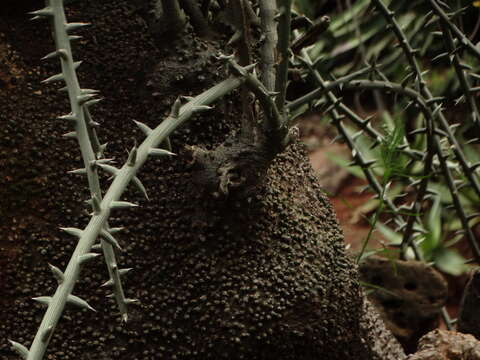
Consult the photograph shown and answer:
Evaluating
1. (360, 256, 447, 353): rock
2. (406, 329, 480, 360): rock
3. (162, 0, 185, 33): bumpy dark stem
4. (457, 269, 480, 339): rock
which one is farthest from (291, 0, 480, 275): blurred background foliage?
(162, 0, 185, 33): bumpy dark stem

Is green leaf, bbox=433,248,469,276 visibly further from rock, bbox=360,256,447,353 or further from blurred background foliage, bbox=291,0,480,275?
rock, bbox=360,256,447,353

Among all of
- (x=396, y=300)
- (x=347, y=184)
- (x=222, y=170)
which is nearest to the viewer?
(x=222, y=170)

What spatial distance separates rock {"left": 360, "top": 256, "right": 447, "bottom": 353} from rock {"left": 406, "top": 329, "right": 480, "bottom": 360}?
22.0 inches

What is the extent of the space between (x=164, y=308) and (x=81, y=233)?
0.46 m

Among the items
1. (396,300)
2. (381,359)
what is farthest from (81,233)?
(396,300)

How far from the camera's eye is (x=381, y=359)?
4.59 feet

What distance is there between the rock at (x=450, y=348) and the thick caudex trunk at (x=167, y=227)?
15 centimetres

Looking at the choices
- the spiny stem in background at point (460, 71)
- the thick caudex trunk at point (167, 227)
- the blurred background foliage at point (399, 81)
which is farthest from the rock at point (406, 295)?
the blurred background foliage at point (399, 81)

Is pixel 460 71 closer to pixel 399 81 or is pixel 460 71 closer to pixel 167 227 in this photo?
pixel 167 227

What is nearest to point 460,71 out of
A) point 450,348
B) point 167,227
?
point 450,348

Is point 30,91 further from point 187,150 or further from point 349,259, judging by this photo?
point 349,259

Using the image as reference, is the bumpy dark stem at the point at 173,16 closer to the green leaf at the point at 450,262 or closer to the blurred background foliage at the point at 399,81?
the blurred background foliage at the point at 399,81

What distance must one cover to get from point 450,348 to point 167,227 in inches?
20.7

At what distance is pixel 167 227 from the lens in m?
1.18
